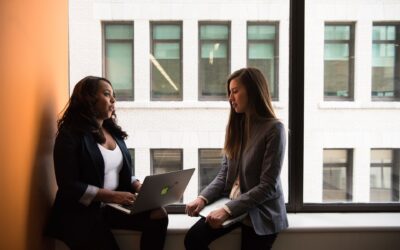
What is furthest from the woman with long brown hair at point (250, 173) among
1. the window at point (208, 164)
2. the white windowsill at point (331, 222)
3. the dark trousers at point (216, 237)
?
the window at point (208, 164)

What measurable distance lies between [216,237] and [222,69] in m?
1.07

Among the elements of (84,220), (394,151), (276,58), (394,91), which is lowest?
(84,220)

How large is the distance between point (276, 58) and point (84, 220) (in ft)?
4.98

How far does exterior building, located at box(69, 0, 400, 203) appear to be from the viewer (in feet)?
8.05

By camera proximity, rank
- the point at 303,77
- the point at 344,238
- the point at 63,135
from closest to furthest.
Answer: the point at 63,135 < the point at 344,238 < the point at 303,77

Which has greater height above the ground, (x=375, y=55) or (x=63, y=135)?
(x=375, y=55)

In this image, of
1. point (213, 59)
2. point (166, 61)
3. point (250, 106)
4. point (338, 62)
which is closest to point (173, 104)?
point (166, 61)

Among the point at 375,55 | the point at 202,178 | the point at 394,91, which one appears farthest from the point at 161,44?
the point at 394,91

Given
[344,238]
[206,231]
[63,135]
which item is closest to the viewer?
[63,135]

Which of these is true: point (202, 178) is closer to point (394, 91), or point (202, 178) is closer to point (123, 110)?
point (123, 110)

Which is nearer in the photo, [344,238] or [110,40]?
[344,238]

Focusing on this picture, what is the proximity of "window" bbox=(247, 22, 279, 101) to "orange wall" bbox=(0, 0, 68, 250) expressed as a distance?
3.82ft

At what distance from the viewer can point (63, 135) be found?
72.6 inches

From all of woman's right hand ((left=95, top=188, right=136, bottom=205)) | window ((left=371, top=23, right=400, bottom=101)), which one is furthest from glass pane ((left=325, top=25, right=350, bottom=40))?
woman's right hand ((left=95, top=188, right=136, bottom=205))
